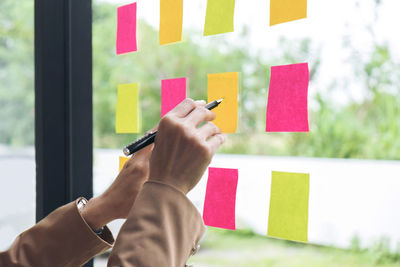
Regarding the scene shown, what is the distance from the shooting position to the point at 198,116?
37 cm

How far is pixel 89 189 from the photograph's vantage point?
2.15 feet

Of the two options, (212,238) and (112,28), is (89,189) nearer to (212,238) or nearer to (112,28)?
(212,238)

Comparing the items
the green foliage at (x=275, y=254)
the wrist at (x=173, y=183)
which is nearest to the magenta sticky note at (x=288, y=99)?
the wrist at (x=173, y=183)

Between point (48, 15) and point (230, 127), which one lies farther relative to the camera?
point (48, 15)

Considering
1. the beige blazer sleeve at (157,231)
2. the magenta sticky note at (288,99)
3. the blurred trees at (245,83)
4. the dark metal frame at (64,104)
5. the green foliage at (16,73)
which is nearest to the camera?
the beige blazer sleeve at (157,231)

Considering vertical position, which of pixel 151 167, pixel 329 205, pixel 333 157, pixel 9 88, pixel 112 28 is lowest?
pixel 329 205

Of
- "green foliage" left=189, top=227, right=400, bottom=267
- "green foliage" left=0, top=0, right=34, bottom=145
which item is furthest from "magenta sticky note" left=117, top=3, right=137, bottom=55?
"green foliage" left=189, top=227, right=400, bottom=267

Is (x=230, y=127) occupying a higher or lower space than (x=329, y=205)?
higher

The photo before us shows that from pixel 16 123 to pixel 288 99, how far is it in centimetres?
82

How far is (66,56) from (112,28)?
344 cm

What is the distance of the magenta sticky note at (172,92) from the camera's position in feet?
1.76

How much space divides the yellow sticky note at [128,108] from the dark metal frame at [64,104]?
→ 58 millimetres

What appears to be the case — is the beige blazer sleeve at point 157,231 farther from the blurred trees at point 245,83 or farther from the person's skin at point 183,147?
the blurred trees at point 245,83

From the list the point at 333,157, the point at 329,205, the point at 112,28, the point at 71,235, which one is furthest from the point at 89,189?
the point at 112,28
